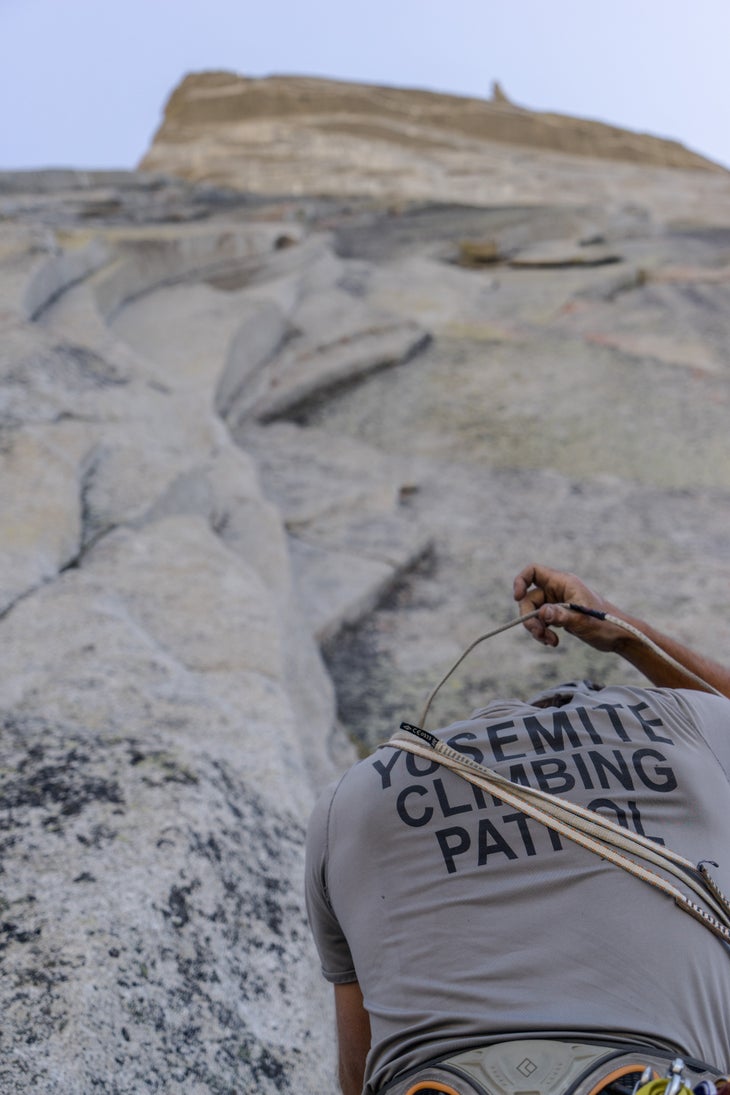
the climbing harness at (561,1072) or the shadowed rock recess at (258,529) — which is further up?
the climbing harness at (561,1072)

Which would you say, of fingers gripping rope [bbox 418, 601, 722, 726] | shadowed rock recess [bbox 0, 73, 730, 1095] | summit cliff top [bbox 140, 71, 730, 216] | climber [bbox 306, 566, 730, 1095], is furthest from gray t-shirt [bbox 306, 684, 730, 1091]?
summit cliff top [bbox 140, 71, 730, 216]

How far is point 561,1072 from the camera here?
0.80m

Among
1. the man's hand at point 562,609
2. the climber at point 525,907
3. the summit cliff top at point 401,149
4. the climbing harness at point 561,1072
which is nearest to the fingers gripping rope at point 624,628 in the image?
the man's hand at point 562,609

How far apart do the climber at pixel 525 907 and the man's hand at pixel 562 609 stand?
194 millimetres

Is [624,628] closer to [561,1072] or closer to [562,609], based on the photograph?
[562,609]

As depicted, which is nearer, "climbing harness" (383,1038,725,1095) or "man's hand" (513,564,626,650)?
"climbing harness" (383,1038,725,1095)

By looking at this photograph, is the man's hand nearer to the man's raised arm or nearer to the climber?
the man's raised arm

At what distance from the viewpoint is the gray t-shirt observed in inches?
33.7

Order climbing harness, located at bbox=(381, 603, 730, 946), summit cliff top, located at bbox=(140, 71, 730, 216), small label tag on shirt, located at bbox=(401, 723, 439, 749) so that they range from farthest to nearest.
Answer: summit cliff top, located at bbox=(140, 71, 730, 216) < small label tag on shirt, located at bbox=(401, 723, 439, 749) < climbing harness, located at bbox=(381, 603, 730, 946)

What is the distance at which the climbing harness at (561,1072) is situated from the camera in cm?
76

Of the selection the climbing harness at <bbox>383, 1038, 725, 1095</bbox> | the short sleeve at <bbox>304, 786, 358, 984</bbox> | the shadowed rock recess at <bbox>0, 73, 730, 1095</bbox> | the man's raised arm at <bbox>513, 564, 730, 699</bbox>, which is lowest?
the shadowed rock recess at <bbox>0, 73, 730, 1095</bbox>

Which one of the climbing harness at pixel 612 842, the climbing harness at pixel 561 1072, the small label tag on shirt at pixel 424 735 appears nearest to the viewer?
the climbing harness at pixel 561 1072

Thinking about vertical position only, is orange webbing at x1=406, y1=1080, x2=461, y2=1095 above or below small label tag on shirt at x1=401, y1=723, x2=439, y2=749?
below

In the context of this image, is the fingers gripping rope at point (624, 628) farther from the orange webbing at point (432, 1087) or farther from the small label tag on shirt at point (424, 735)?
the orange webbing at point (432, 1087)
